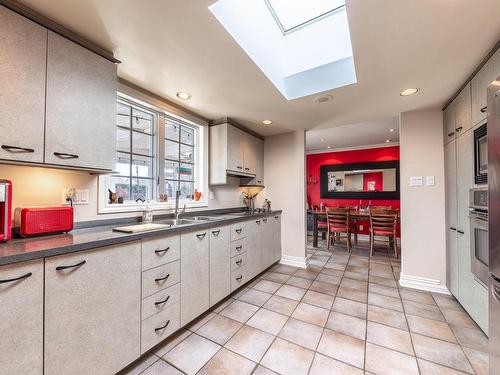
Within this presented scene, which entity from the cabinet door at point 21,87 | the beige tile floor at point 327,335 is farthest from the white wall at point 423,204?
the cabinet door at point 21,87

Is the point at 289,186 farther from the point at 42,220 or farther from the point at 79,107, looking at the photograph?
the point at 42,220

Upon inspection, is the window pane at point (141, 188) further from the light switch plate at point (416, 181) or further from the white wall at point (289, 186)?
the light switch plate at point (416, 181)

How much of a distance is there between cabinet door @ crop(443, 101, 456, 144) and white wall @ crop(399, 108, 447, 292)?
0.07 meters

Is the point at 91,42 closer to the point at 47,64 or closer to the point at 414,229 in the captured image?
the point at 47,64

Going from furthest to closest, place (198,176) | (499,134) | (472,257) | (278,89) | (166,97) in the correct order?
(198,176), (166,97), (278,89), (472,257), (499,134)

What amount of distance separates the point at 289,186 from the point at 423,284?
2.12 m

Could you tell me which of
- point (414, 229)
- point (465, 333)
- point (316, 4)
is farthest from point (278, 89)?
point (465, 333)

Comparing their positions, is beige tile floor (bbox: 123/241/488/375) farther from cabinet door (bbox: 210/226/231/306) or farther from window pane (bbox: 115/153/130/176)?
window pane (bbox: 115/153/130/176)

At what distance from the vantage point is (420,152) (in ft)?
8.73

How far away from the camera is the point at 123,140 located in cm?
215

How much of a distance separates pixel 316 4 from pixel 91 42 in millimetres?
1801

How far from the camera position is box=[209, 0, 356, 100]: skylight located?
1705 mm

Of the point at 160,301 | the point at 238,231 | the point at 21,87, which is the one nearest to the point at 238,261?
the point at 238,231

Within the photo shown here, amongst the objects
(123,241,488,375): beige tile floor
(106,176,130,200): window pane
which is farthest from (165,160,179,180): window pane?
(123,241,488,375): beige tile floor
